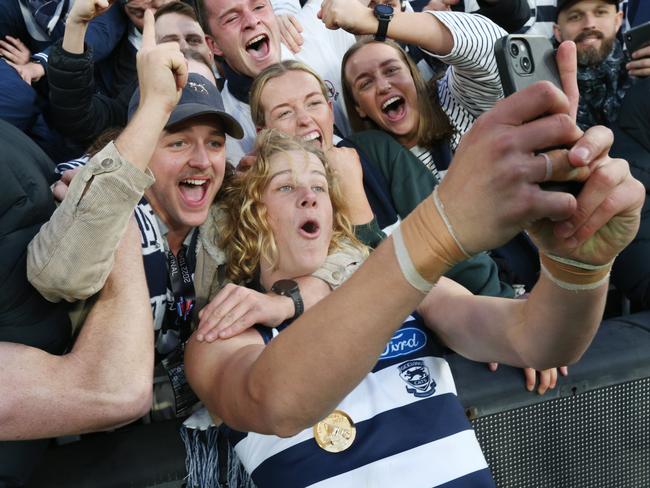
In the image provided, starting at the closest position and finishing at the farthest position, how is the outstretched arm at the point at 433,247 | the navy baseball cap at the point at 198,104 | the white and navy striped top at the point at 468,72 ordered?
the outstretched arm at the point at 433,247
the navy baseball cap at the point at 198,104
the white and navy striped top at the point at 468,72

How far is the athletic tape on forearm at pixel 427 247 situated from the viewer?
91 cm

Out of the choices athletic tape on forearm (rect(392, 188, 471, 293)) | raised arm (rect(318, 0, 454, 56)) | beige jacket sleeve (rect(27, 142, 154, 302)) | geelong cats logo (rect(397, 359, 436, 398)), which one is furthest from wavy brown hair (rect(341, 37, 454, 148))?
athletic tape on forearm (rect(392, 188, 471, 293))

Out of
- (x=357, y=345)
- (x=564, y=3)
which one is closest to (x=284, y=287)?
(x=357, y=345)

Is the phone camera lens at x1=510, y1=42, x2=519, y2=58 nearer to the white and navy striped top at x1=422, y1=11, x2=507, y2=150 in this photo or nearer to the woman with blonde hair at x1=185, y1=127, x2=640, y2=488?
the woman with blonde hair at x1=185, y1=127, x2=640, y2=488

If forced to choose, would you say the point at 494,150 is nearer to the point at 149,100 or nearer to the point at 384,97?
the point at 149,100

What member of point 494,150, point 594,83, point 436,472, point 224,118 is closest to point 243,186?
point 224,118

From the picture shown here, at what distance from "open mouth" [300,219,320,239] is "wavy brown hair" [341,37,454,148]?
970mm

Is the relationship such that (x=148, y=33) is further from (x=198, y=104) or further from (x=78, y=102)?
(x=78, y=102)

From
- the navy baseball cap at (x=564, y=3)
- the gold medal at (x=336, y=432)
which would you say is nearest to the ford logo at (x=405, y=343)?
the gold medal at (x=336, y=432)

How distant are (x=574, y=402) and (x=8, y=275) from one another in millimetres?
1604

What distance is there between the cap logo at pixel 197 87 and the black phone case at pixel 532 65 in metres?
1.30

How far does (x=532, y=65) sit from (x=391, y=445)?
3.08 ft

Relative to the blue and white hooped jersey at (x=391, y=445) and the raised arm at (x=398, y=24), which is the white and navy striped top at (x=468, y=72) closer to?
the raised arm at (x=398, y=24)

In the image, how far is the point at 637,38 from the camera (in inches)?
108
